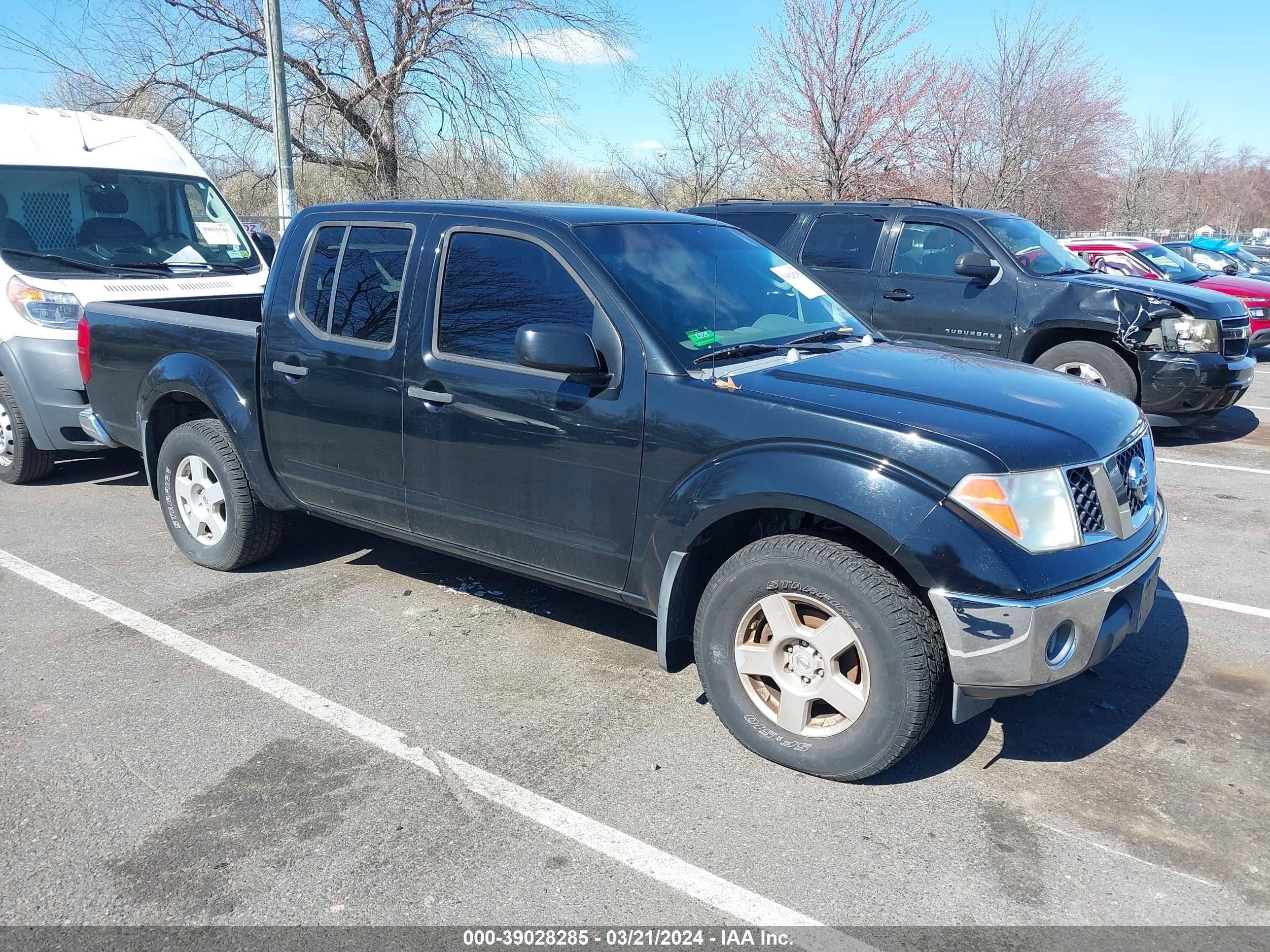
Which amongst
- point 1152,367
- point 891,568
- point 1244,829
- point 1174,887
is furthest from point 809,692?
point 1152,367

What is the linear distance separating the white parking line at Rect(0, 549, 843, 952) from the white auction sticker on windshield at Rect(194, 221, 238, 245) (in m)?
4.19

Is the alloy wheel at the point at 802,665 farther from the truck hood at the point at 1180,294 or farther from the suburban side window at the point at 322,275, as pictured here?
→ the truck hood at the point at 1180,294

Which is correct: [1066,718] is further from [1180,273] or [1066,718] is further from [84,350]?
[1180,273]

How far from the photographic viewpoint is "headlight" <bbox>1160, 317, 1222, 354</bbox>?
8.30 meters

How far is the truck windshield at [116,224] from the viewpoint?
710cm

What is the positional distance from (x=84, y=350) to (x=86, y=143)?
2692mm

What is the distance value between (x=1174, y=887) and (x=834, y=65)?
17936mm

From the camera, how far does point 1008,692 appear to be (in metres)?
3.08

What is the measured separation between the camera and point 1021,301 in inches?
338

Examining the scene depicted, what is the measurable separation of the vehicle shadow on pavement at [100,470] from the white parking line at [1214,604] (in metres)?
6.73

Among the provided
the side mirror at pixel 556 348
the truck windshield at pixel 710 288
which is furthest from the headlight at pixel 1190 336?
the side mirror at pixel 556 348

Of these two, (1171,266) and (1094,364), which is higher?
(1171,266)

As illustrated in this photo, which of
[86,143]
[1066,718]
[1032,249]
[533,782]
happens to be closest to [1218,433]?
[1032,249]

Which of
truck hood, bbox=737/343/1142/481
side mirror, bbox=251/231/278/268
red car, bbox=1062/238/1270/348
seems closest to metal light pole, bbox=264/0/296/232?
side mirror, bbox=251/231/278/268
